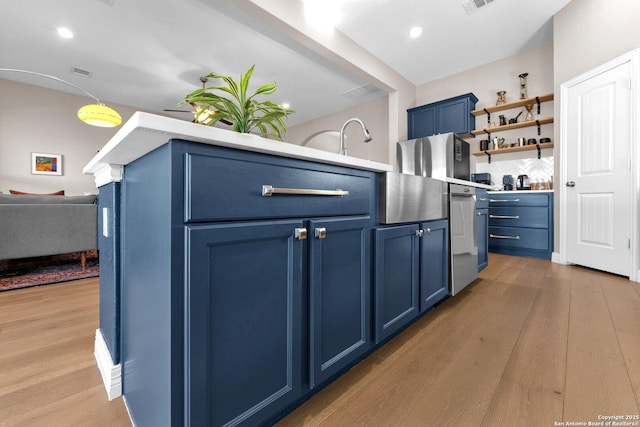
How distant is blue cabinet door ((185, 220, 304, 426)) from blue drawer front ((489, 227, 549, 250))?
3799mm

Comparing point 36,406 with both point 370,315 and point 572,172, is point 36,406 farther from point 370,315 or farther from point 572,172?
point 572,172

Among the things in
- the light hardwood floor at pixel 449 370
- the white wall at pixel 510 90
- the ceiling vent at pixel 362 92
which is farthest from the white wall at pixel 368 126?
the light hardwood floor at pixel 449 370

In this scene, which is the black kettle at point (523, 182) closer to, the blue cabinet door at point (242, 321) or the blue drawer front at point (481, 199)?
the blue drawer front at point (481, 199)

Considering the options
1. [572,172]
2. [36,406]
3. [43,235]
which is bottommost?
[36,406]

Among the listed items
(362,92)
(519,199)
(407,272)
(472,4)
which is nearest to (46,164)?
(362,92)

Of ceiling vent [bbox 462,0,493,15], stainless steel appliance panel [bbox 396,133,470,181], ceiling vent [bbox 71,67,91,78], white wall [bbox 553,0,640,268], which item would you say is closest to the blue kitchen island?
stainless steel appliance panel [bbox 396,133,470,181]

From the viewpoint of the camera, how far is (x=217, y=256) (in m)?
0.67

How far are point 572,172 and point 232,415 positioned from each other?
3.93 m

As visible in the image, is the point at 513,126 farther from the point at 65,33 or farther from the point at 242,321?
the point at 65,33

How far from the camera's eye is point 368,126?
18.6ft

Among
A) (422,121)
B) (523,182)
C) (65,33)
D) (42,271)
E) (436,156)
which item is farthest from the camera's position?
(422,121)

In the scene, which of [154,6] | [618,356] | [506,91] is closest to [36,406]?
[618,356]

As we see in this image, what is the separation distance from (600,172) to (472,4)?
2204 mm

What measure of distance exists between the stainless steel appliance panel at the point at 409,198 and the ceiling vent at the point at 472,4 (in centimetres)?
254
